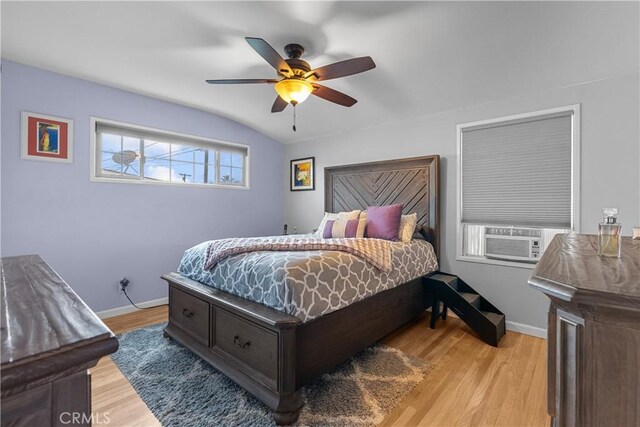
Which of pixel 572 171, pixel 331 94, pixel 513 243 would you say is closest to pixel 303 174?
pixel 331 94

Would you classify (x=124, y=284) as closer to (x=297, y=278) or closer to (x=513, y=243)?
(x=297, y=278)

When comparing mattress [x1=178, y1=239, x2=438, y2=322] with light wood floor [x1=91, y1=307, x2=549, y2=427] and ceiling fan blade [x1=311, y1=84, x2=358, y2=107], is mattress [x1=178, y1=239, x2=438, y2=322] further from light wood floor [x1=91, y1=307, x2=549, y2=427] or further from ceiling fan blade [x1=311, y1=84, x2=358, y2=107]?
ceiling fan blade [x1=311, y1=84, x2=358, y2=107]

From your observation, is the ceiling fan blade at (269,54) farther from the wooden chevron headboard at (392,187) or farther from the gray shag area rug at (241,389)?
the gray shag area rug at (241,389)

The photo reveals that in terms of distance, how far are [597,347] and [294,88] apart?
212cm

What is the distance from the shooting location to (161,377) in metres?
2.04

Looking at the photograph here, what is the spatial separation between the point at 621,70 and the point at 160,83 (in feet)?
13.6

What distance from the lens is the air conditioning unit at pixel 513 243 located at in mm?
2814

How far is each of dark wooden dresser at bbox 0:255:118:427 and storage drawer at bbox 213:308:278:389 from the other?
1.35 m

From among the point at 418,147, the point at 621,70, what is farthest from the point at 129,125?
the point at 621,70

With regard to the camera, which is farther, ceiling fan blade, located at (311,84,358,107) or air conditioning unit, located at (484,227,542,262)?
air conditioning unit, located at (484,227,542,262)

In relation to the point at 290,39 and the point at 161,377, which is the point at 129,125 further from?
the point at 161,377

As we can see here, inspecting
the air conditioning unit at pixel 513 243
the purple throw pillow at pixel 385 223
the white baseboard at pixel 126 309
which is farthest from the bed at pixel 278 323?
the white baseboard at pixel 126 309

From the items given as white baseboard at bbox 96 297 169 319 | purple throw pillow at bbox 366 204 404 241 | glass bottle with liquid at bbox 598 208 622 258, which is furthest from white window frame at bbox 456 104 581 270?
white baseboard at bbox 96 297 169 319

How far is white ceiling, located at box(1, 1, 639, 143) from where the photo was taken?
1.93 metres
